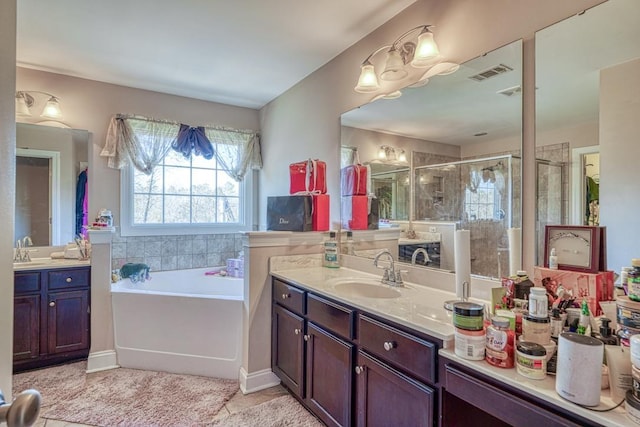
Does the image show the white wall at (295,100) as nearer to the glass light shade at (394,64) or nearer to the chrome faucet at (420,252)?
the glass light shade at (394,64)

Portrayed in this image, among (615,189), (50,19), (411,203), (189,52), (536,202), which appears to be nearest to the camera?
(615,189)

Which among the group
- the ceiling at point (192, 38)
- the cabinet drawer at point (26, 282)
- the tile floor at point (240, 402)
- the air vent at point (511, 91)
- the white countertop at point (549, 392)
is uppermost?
the ceiling at point (192, 38)

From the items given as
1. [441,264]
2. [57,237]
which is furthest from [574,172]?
[57,237]

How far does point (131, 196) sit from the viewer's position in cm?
349

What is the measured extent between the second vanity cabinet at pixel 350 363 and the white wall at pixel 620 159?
2.47 feet

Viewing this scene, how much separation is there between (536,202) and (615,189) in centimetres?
27

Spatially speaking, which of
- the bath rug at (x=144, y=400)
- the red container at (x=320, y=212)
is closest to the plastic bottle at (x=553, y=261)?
the red container at (x=320, y=212)

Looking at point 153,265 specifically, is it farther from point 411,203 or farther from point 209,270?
point 411,203

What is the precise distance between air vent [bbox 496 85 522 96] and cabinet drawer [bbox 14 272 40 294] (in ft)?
11.3

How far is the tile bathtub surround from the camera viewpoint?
3.44 meters

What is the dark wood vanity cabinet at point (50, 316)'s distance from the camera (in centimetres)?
260

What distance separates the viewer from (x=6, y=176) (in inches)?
31.2

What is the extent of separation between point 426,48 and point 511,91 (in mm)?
530

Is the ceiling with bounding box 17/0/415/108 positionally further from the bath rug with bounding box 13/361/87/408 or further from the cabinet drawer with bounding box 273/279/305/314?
the bath rug with bounding box 13/361/87/408
